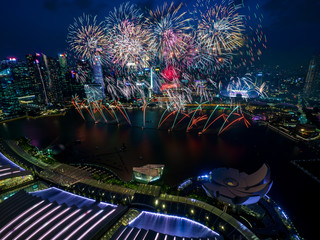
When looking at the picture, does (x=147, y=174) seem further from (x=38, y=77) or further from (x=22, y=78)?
(x=22, y=78)

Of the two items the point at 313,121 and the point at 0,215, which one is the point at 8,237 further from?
the point at 313,121

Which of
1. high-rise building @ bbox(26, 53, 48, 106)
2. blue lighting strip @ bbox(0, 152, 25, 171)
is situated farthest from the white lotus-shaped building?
high-rise building @ bbox(26, 53, 48, 106)

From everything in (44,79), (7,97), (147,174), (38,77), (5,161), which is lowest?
(147,174)

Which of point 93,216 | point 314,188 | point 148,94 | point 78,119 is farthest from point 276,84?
point 93,216

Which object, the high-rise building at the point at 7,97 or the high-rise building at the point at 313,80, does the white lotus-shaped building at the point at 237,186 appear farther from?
the high-rise building at the point at 313,80

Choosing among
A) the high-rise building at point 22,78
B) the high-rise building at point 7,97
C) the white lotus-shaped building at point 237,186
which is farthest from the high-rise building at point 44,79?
the white lotus-shaped building at point 237,186

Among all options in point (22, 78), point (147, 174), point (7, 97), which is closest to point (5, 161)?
point (147, 174)
